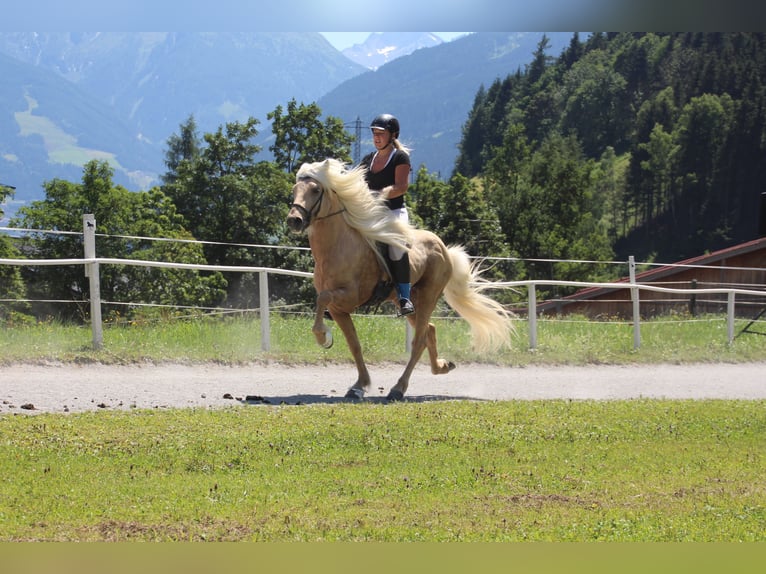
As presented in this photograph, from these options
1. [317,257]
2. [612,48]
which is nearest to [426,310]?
[317,257]

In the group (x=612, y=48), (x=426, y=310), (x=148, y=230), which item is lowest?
(x=426, y=310)

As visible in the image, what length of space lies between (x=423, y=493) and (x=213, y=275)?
5128 cm

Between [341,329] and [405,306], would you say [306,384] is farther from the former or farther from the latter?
[405,306]

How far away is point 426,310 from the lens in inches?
416

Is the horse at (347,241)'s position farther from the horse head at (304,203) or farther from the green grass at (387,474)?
the green grass at (387,474)

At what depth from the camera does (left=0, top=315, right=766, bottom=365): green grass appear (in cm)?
1170

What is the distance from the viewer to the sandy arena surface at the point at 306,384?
30.5 ft

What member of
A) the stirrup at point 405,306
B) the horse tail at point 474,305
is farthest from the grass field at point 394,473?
the horse tail at point 474,305

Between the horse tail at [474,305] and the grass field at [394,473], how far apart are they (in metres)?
1.90

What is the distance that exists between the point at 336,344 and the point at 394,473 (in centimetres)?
654

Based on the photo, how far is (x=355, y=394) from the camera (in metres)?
9.92

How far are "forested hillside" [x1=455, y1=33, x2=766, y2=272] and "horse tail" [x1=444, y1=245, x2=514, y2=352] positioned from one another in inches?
2770

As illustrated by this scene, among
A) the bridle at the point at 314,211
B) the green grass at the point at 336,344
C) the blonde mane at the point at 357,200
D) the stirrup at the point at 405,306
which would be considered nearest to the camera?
the bridle at the point at 314,211

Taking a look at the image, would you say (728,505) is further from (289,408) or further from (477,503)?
(289,408)
